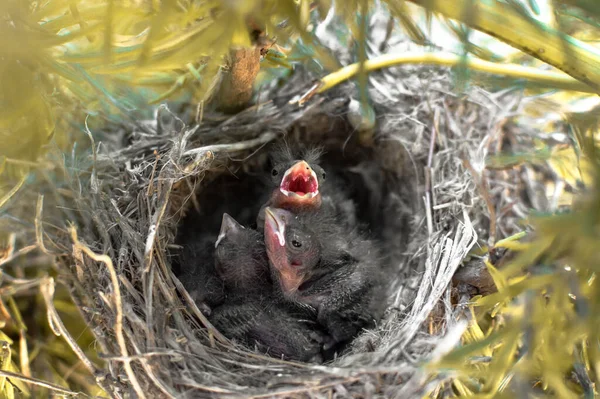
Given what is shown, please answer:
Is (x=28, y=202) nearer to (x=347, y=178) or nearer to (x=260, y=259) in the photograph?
(x=260, y=259)

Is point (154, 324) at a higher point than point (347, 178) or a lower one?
higher

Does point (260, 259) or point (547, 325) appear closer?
point (547, 325)

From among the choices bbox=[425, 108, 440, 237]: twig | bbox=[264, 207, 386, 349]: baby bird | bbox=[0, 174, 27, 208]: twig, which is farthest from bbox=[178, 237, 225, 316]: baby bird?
bbox=[425, 108, 440, 237]: twig

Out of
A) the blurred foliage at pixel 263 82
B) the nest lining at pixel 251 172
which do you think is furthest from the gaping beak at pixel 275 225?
the blurred foliage at pixel 263 82

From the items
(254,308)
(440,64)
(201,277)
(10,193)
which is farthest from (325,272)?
(10,193)

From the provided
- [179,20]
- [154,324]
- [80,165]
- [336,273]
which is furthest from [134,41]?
[336,273]

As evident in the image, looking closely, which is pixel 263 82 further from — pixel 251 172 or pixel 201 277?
pixel 201 277

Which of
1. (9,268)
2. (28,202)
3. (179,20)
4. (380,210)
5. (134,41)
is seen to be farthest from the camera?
(380,210)
